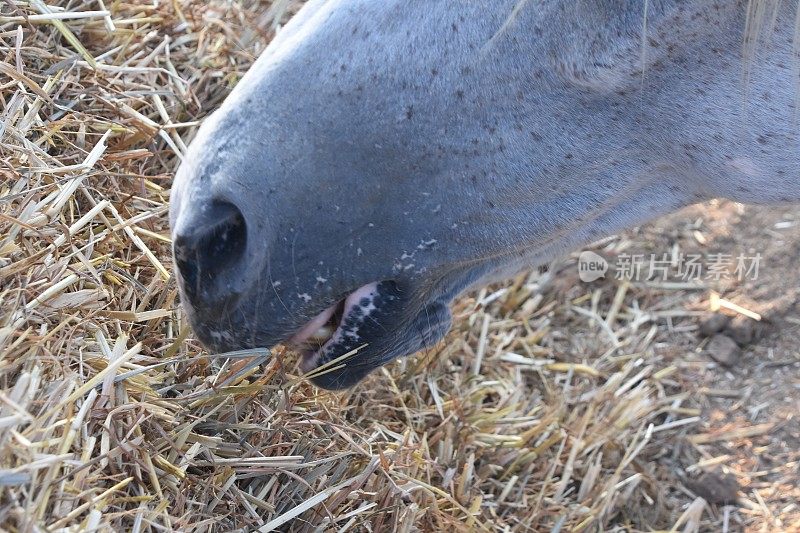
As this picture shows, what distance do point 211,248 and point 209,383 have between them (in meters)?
0.35

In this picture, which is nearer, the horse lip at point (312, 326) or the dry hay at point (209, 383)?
the dry hay at point (209, 383)

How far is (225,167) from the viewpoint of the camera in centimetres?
149

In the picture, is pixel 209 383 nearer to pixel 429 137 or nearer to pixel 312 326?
pixel 312 326

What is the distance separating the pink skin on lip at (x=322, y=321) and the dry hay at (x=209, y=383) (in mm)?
97

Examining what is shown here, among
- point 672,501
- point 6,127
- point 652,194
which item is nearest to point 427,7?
point 652,194

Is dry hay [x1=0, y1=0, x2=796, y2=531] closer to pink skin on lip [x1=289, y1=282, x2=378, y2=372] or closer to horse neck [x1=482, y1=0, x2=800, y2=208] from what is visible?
pink skin on lip [x1=289, y1=282, x2=378, y2=372]

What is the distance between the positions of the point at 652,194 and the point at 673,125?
0.59 feet

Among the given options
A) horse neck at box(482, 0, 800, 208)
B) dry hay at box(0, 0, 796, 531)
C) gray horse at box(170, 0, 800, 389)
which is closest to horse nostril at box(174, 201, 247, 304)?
gray horse at box(170, 0, 800, 389)

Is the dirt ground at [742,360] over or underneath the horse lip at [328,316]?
underneath

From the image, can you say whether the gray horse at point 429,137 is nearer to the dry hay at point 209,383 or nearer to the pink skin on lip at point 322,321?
the pink skin on lip at point 322,321

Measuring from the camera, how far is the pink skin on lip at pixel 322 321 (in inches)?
63.2

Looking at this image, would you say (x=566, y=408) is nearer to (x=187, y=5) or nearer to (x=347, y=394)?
(x=347, y=394)

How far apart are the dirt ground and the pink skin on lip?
4.44 ft

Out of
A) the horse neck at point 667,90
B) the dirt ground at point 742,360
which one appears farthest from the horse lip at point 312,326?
the dirt ground at point 742,360
